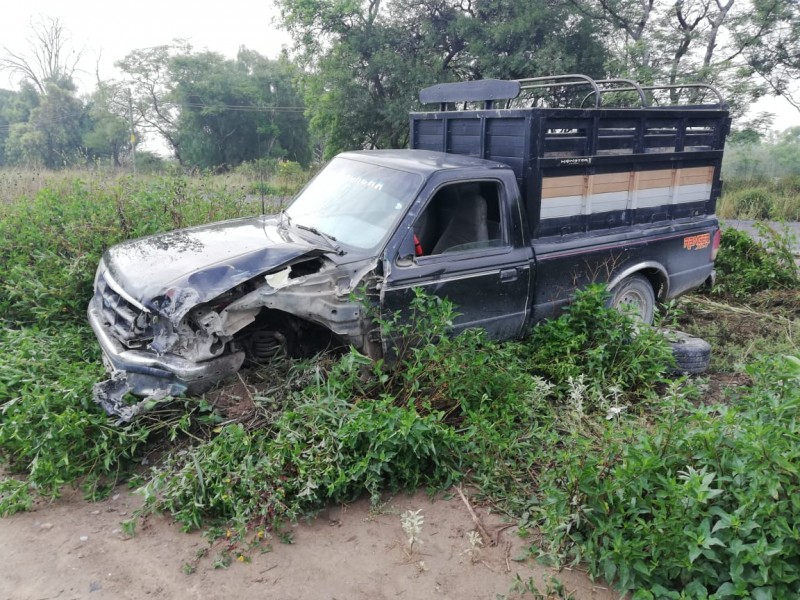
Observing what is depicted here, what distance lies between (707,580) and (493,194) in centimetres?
305

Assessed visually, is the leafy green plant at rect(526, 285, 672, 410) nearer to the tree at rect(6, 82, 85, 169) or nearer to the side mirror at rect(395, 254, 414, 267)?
the side mirror at rect(395, 254, 414, 267)

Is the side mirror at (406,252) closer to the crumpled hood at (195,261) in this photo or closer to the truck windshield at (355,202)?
the truck windshield at (355,202)

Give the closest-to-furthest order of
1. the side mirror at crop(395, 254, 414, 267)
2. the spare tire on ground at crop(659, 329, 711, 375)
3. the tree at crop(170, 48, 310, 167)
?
the side mirror at crop(395, 254, 414, 267)
the spare tire on ground at crop(659, 329, 711, 375)
the tree at crop(170, 48, 310, 167)

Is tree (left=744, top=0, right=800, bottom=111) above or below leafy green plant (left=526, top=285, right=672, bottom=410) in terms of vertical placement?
above

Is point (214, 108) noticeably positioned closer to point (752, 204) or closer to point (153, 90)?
point (153, 90)

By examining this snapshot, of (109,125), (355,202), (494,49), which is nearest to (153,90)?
(109,125)

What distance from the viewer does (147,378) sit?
383 centimetres

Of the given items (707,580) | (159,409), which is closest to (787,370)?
(707,580)

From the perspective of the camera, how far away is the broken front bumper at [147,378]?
3781 millimetres

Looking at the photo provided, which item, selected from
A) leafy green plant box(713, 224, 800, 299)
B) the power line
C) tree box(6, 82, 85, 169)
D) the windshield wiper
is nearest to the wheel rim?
leafy green plant box(713, 224, 800, 299)

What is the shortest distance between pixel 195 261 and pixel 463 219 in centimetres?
211

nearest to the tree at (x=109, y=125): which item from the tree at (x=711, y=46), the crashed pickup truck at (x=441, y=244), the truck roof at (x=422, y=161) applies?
the tree at (x=711, y=46)

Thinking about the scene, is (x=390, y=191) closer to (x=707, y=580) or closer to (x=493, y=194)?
(x=493, y=194)

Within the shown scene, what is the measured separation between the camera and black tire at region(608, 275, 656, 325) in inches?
224
